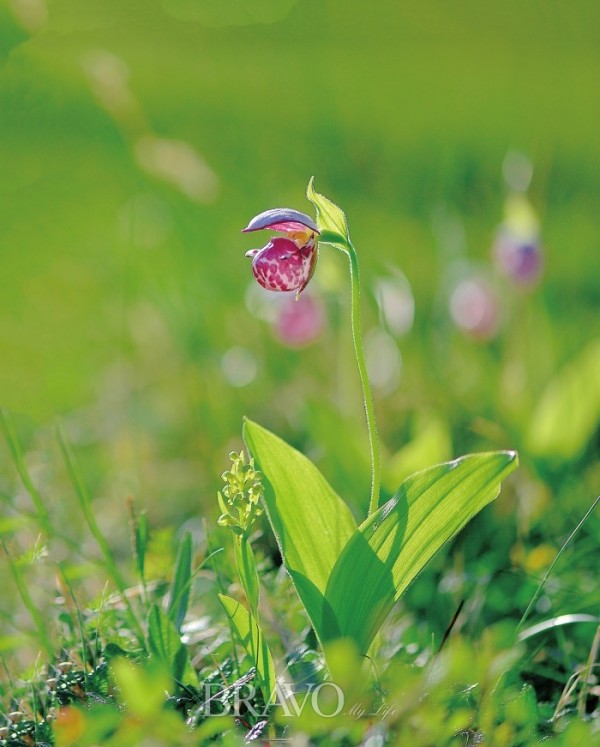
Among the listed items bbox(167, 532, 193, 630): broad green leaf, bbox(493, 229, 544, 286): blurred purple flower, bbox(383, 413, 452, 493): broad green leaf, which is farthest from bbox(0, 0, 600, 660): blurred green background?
bbox(167, 532, 193, 630): broad green leaf

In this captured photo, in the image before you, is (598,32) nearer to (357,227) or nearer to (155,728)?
(357,227)

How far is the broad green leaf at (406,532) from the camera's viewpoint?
753mm

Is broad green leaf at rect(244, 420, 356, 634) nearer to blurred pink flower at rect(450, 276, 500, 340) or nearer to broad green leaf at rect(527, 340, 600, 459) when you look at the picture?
broad green leaf at rect(527, 340, 600, 459)

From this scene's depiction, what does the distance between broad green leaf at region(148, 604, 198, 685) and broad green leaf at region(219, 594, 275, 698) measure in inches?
2.9

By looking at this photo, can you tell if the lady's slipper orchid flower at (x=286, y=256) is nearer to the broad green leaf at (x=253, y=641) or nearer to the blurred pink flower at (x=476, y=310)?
the broad green leaf at (x=253, y=641)

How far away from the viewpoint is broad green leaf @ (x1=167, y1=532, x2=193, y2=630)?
2.85ft

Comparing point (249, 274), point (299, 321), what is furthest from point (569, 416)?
point (249, 274)

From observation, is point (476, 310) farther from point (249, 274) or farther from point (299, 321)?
point (249, 274)

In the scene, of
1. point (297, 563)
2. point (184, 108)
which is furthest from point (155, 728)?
point (184, 108)

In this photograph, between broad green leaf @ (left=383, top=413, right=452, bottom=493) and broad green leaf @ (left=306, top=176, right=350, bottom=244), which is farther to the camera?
broad green leaf @ (left=383, top=413, right=452, bottom=493)

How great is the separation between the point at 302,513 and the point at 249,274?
5.43 ft

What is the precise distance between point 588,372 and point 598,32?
11.7ft

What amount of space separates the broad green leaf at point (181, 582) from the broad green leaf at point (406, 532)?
0.17 metres

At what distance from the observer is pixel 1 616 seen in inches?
36.6
